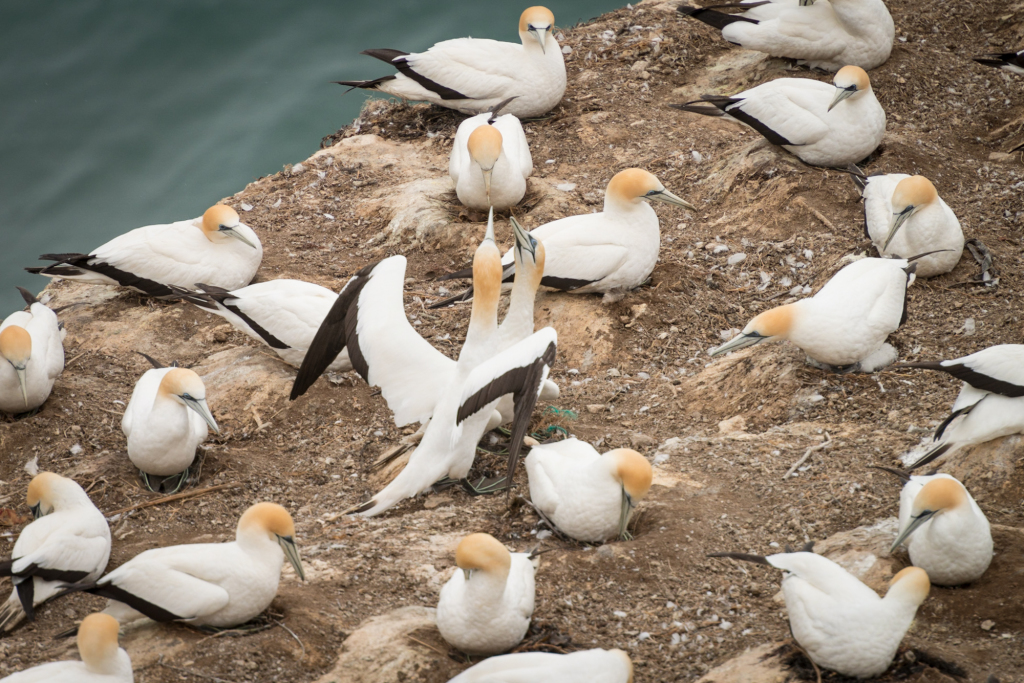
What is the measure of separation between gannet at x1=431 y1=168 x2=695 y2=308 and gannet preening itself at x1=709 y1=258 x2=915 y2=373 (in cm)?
105

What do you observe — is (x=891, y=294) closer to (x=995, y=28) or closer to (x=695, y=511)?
(x=695, y=511)

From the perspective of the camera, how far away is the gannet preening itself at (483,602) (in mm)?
3021

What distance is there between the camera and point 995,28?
24.0 feet

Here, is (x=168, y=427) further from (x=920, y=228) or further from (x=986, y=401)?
(x=920, y=228)

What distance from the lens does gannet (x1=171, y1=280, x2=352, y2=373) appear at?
5.10 m

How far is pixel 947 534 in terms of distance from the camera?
3062 mm

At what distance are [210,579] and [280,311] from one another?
216cm

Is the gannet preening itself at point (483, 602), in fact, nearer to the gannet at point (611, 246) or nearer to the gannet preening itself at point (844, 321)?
the gannet preening itself at point (844, 321)

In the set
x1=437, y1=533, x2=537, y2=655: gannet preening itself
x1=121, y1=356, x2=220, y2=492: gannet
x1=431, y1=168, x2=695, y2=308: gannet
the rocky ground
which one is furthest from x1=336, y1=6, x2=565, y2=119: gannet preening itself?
x1=437, y1=533, x2=537, y2=655: gannet preening itself

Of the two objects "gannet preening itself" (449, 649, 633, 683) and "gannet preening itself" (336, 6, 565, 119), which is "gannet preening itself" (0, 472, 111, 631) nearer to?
"gannet preening itself" (449, 649, 633, 683)

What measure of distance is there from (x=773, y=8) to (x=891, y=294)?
349cm

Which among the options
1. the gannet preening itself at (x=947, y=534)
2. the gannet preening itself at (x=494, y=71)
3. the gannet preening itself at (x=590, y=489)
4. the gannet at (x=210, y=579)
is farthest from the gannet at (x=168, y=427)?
the gannet preening itself at (x=494, y=71)

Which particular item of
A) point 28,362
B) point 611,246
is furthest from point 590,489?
point 28,362

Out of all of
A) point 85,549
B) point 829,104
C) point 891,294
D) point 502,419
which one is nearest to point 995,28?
point 829,104
